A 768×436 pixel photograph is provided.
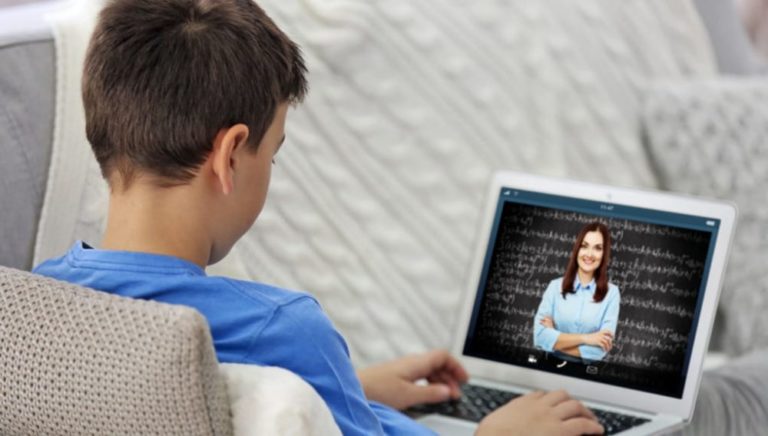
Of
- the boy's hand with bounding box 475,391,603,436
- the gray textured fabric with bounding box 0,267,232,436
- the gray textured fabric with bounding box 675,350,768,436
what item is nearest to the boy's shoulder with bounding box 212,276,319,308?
the gray textured fabric with bounding box 0,267,232,436

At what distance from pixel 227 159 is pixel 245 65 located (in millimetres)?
80

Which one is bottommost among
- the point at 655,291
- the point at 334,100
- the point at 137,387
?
the point at 137,387

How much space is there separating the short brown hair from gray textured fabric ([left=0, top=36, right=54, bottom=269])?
14.3 inches

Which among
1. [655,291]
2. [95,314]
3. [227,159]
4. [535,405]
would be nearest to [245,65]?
[227,159]

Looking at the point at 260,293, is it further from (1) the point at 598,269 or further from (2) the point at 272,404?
(1) the point at 598,269

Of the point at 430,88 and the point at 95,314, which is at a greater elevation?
the point at 430,88

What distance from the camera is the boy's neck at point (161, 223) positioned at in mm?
1011

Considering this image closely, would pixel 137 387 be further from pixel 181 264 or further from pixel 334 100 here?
pixel 334 100

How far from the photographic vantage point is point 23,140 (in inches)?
54.6

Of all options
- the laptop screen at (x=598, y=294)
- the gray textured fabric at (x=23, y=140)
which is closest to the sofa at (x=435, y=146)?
the gray textured fabric at (x=23, y=140)

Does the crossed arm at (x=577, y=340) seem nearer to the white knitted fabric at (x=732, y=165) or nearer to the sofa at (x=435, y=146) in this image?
the sofa at (x=435, y=146)

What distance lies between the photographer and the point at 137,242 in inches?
39.9

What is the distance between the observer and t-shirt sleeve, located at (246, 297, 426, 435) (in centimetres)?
98


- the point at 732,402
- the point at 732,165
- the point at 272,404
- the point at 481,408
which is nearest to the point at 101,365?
the point at 272,404
